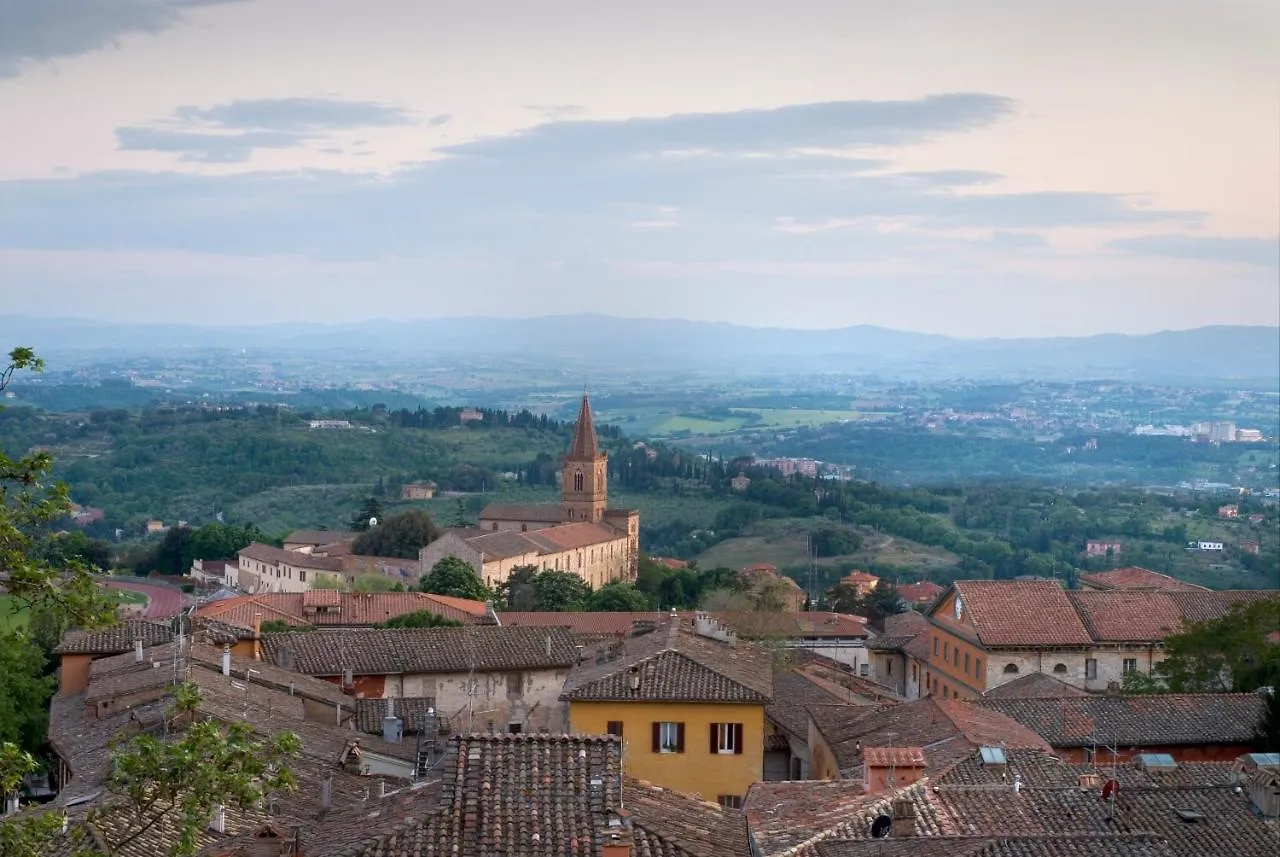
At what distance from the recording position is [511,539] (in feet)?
313

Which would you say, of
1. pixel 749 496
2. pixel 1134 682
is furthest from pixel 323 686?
pixel 749 496

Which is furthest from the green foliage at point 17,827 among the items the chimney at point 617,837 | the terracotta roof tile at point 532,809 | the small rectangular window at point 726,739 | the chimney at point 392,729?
the chimney at point 392,729

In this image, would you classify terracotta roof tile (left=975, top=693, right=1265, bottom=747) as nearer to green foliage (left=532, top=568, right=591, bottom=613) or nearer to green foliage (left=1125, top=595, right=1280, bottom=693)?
green foliage (left=1125, top=595, right=1280, bottom=693)

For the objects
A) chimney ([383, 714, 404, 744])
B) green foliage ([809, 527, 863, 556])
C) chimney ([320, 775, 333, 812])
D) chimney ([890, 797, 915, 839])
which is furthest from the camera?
green foliage ([809, 527, 863, 556])

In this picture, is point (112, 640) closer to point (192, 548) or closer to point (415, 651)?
point (415, 651)

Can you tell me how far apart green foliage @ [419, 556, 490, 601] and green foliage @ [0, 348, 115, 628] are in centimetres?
5841

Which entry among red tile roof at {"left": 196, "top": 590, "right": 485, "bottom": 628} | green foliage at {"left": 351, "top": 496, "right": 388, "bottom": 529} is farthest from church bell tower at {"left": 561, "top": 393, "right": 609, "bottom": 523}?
red tile roof at {"left": 196, "top": 590, "right": 485, "bottom": 628}

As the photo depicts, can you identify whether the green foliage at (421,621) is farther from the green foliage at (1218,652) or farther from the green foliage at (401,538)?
the green foliage at (401,538)

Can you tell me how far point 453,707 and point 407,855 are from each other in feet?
72.5

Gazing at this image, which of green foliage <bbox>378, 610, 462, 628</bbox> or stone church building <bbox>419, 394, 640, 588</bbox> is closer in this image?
green foliage <bbox>378, 610, 462, 628</bbox>

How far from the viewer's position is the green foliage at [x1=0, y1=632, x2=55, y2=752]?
3080 centimetres

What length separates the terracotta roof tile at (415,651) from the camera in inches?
1363

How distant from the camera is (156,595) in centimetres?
8488

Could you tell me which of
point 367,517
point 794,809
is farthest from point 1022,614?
point 367,517
